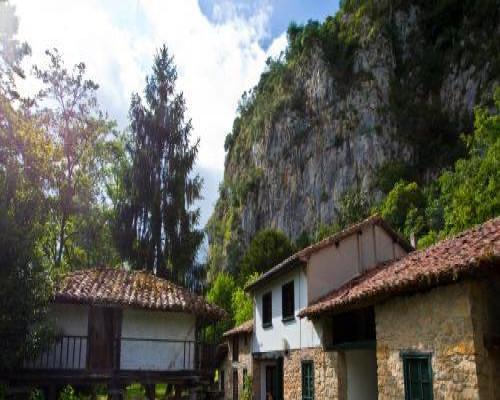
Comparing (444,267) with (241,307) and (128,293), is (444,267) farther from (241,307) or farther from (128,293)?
(241,307)

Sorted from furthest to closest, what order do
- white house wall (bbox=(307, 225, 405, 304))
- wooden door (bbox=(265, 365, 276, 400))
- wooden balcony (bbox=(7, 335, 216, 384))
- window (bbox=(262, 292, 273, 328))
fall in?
wooden door (bbox=(265, 365, 276, 400)) → window (bbox=(262, 292, 273, 328)) → white house wall (bbox=(307, 225, 405, 304)) → wooden balcony (bbox=(7, 335, 216, 384))

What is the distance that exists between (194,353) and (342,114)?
49.6 meters

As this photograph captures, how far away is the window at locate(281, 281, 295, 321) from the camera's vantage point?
62.8 ft

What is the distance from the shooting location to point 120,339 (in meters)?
16.2

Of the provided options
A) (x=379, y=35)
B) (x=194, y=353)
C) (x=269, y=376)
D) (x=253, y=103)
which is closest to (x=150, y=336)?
(x=194, y=353)

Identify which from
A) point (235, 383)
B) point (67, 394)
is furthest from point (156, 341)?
point (235, 383)

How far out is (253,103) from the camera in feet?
290

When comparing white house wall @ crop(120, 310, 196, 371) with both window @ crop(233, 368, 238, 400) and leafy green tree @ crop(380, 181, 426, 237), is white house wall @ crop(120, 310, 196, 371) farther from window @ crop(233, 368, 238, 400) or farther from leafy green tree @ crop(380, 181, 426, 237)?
leafy green tree @ crop(380, 181, 426, 237)

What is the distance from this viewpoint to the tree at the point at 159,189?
2988cm

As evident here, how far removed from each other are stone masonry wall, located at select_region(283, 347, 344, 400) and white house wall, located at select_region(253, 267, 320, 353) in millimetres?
335

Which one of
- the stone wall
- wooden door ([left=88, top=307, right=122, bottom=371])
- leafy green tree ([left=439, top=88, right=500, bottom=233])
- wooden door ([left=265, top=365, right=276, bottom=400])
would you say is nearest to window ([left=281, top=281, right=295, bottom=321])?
wooden door ([left=265, top=365, right=276, bottom=400])

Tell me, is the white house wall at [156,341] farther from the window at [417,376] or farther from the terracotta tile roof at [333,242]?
the window at [417,376]

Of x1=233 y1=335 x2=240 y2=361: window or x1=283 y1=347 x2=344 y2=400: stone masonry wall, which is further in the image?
x1=233 y1=335 x2=240 y2=361: window

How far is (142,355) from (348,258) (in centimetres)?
740
